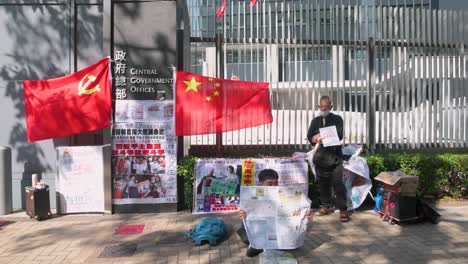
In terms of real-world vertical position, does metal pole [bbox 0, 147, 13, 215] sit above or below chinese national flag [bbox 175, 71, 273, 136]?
below

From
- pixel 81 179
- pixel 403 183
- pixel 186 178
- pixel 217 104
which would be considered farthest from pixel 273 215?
pixel 81 179

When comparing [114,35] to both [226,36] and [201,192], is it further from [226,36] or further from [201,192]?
[201,192]

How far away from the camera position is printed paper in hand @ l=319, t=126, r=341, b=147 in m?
6.38

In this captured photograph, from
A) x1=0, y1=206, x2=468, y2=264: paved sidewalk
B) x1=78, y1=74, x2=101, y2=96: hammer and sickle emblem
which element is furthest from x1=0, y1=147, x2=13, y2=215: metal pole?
x1=78, y1=74, x2=101, y2=96: hammer and sickle emblem

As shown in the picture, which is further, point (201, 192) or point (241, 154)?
point (241, 154)

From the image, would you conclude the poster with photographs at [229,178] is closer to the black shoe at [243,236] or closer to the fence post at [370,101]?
the black shoe at [243,236]

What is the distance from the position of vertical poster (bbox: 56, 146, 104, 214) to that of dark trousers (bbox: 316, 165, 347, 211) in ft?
12.4

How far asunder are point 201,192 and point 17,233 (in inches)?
114

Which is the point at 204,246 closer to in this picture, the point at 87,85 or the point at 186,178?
the point at 186,178

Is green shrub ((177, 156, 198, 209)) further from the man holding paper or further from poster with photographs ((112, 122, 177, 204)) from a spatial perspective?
the man holding paper

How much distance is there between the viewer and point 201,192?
6.87 m

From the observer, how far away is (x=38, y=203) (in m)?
6.70

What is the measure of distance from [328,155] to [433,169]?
8.05 feet

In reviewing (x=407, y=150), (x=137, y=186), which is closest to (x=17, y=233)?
(x=137, y=186)
